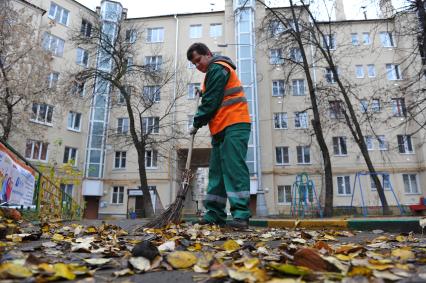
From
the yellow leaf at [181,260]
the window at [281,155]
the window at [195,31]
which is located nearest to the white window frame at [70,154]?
the window at [195,31]

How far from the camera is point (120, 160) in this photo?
32156mm

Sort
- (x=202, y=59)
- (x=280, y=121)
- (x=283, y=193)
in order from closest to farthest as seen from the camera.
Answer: (x=202, y=59)
(x=283, y=193)
(x=280, y=121)

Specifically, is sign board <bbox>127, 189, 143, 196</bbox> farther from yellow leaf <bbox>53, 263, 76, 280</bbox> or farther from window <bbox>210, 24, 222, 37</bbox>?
yellow leaf <bbox>53, 263, 76, 280</bbox>

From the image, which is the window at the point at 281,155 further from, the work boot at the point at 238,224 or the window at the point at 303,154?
the work boot at the point at 238,224

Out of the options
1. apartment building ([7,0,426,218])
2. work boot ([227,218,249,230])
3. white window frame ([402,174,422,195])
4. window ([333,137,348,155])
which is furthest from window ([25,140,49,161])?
white window frame ([402,174,422,195])

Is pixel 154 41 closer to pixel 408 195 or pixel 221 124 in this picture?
pixel 408 195

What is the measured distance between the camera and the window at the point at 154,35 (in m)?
34.8

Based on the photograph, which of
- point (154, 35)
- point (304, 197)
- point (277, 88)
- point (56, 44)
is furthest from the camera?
point (154, 35)

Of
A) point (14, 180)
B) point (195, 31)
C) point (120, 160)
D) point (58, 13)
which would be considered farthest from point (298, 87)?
point (14, 180)

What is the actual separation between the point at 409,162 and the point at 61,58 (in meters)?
33.6

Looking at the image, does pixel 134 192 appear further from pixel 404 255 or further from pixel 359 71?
pixel 404 255

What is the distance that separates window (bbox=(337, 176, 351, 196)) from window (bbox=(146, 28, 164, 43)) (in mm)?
22594

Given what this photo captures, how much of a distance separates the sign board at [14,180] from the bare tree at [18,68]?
1296 cm

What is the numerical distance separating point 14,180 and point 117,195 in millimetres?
25960
